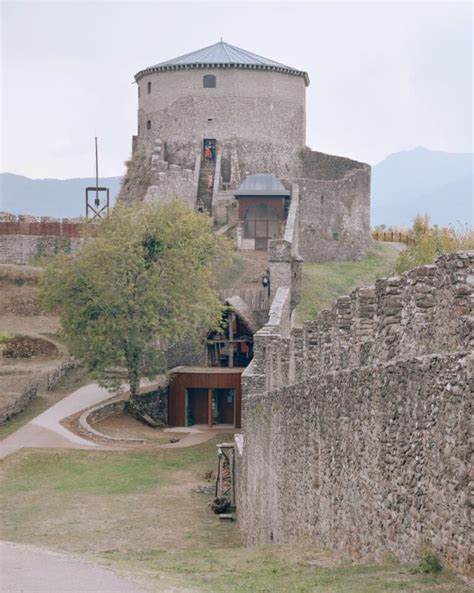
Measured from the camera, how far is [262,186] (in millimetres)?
73688

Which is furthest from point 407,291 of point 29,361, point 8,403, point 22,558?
point 29,361

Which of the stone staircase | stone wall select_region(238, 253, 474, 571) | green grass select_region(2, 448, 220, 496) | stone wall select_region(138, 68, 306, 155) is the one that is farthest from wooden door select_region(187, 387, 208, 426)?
stone wall select_region(238, 253, 474, 571)

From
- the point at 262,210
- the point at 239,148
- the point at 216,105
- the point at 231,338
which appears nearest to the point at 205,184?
the point at 239,148

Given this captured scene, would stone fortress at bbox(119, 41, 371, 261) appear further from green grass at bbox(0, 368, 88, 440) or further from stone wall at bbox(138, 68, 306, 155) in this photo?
green grass at bbox(0, 368, 88, 440)

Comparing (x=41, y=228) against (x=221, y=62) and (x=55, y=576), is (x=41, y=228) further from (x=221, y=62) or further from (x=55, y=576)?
(x=55, y=576)

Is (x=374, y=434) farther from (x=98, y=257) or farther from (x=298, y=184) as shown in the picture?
(x=298, y=184)

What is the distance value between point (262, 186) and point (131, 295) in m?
23.9

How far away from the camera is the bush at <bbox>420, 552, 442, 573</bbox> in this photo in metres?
11.6

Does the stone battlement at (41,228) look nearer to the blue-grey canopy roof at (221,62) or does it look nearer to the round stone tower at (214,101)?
the round stone tower at (214,101)

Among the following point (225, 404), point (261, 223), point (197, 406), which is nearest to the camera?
point (225, 404)

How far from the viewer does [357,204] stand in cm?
7544

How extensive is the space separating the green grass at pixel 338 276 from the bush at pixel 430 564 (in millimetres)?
41733

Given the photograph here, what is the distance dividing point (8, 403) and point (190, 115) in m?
32.8

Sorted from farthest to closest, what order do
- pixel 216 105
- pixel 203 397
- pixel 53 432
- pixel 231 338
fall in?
pixel 216 105 < pixel 231 338 < pixel 203 397 < pixel 53 432
